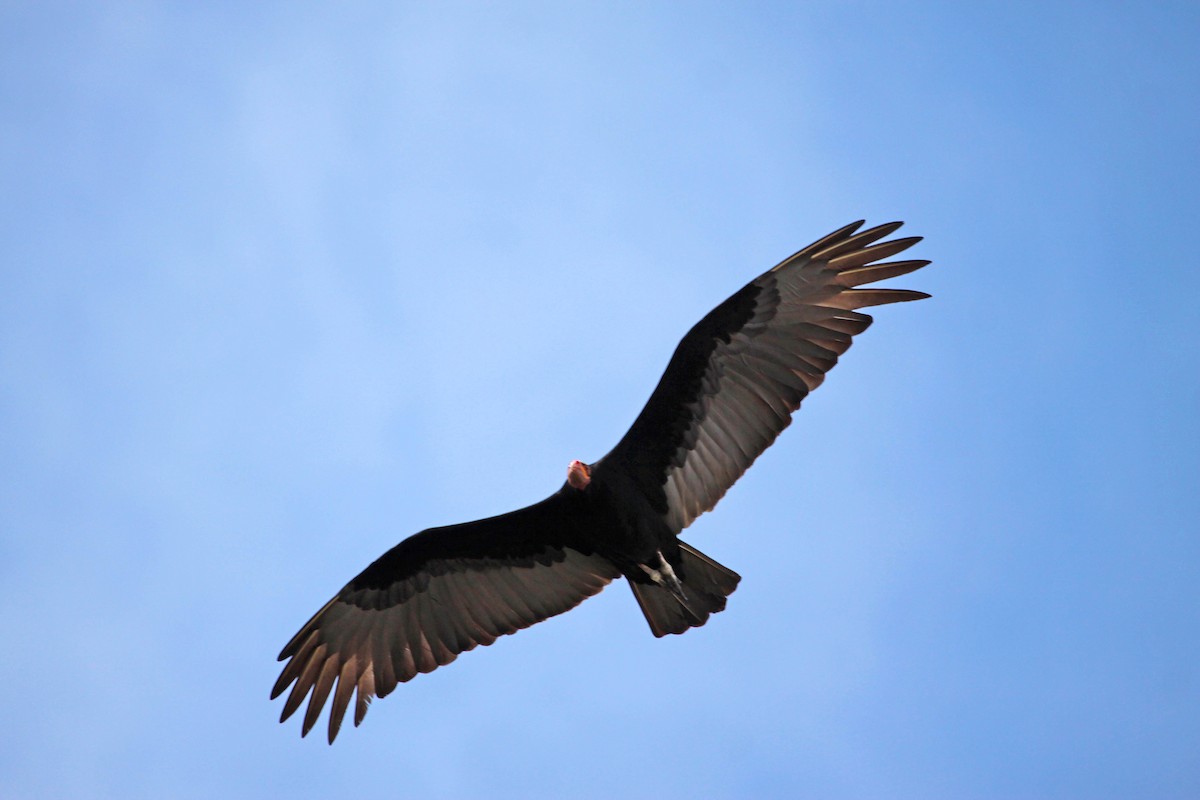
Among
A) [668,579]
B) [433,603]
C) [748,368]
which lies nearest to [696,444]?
[748,368]

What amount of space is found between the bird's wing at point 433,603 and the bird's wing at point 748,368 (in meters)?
0.89

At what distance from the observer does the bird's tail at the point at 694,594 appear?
7191mm

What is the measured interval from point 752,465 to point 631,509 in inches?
35.0

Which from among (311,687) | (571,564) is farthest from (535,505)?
(311,687)

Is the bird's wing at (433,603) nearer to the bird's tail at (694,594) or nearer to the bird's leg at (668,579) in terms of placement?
the bird's leg at (668,579)

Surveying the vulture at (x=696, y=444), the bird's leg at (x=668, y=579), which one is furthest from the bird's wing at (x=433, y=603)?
the bird's leg at (x=668, y=579)

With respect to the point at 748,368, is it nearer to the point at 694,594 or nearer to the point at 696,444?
the point at 696,444

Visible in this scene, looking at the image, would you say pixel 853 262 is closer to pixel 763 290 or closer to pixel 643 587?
pixel 763 290

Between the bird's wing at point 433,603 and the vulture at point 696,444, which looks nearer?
the vulture at point 696,444

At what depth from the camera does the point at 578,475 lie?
282 inches

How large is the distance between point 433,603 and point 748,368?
2.94 meters

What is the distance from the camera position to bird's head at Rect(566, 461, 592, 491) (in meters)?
7.16

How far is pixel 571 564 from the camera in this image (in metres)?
7.84

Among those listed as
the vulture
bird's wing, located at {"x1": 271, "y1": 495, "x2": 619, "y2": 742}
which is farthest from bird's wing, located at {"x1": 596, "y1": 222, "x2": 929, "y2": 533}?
bird's wing, located at {"x1": 271, "y1": 495, "x2": 619, "y2": 742}
